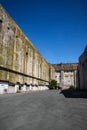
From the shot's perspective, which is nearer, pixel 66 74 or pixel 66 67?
pixel 66 74

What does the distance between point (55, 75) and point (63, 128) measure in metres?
57.2

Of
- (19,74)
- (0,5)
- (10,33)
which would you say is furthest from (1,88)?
(0,5)

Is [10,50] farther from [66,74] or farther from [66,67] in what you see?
[66,67]

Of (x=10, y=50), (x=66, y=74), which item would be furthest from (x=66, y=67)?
(x=10, y=50)

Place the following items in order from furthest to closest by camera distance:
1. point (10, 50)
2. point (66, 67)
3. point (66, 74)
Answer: point (66, 67) < point (66, 74) < point (10, 50)

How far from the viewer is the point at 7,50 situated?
60.1 ft

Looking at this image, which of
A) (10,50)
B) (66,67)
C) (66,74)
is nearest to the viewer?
(10,50)

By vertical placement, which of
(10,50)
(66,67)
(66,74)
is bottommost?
(66,74)

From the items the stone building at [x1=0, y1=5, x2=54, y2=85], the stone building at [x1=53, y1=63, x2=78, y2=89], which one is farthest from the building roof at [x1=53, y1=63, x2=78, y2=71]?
the stone building at [x1=0, y1=5, x2=54, y2=85]

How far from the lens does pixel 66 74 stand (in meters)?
58.8

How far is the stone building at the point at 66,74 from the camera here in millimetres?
57250

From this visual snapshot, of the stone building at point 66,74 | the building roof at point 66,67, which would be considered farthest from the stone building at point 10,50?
the building roof at point 66,67

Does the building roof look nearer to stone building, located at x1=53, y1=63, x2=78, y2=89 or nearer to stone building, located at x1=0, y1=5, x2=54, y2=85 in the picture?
stone building, located at x1=53, y1=63, x2=78, y2=89

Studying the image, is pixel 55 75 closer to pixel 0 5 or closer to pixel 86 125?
pixel 0 5
